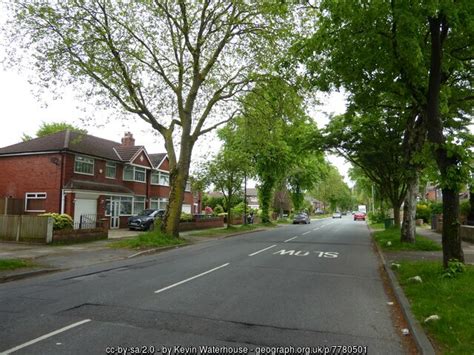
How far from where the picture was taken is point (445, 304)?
7.28m

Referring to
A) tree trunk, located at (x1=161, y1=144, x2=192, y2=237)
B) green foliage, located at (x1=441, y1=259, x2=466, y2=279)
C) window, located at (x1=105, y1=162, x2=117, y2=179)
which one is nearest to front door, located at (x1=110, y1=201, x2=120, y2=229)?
window, located at (x1=105, y1=162, x2=117, y2=179)

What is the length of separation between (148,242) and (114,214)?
15.4m

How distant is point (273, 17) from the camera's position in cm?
2003

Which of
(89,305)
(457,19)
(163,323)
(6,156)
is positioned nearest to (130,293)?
(89,305)

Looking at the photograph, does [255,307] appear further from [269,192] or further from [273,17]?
[269,192]

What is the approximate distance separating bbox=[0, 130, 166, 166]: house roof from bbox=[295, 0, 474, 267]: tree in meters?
19.3

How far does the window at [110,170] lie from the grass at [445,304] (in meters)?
27.1

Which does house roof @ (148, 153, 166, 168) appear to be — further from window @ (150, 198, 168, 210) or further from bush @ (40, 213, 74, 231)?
bush @ (40, 213, 74, 231)

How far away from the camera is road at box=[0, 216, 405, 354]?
5625 millimetres

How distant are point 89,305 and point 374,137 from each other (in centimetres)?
2226

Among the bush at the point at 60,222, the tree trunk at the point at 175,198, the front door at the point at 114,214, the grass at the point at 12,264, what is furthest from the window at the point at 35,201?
the grass at the point at 12,264

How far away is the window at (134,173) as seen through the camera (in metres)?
36.3

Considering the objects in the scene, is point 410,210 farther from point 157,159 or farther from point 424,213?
point 157,159

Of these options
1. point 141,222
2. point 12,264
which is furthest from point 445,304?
point 141,222
